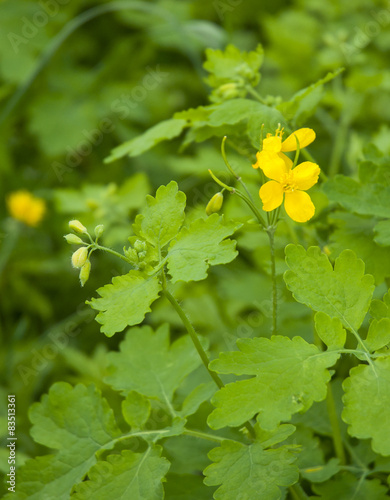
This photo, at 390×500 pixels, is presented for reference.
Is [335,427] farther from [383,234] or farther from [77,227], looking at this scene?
[77,227]

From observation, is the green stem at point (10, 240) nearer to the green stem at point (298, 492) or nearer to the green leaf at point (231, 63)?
the green leaf at point (231, 63)

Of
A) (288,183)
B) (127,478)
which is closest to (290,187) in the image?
(288,183)

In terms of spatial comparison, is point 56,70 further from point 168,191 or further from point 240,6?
point 168,191

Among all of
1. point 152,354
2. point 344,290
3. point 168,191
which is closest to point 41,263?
point 152,354

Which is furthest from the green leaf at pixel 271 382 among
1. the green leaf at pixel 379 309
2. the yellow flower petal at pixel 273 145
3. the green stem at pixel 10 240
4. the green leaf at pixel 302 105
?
the green stem at pixel 10 240

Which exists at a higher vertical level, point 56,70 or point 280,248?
point 56,70
